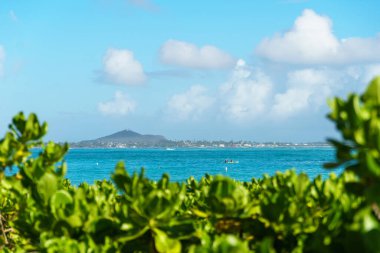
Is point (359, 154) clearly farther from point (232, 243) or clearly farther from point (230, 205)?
point (230, 205)

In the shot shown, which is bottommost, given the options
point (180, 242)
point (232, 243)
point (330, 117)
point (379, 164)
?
point (180, 242)

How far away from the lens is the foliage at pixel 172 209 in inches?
116

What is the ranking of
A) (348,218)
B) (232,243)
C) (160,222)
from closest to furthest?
(232,243), (348,218), (160,222)

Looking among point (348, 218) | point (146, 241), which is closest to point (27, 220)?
point (146, 241)

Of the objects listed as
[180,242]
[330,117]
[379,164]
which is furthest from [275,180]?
[379,164]

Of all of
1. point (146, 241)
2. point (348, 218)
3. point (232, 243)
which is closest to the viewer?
point (232, 243)

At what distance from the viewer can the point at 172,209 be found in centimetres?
349

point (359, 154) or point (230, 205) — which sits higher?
point (359, 154)

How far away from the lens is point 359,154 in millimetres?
2551

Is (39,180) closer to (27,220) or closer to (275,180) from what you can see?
(27,220)

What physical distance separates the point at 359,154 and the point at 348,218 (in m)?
0.76

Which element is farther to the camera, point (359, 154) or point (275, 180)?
point (275, 180)

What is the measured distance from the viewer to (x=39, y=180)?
4.09 meters

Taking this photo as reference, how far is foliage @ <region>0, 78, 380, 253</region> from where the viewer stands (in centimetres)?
296
